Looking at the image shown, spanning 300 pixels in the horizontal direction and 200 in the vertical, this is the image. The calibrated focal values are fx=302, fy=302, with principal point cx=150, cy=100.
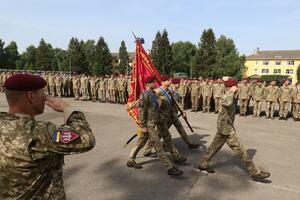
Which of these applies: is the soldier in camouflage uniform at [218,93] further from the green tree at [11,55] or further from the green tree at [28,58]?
the green tree at [11,55]

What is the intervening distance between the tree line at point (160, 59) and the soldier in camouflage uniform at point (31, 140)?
61.5m

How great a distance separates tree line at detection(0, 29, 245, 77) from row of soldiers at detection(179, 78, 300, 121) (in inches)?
1871

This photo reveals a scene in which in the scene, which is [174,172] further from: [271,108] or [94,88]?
[94,88]

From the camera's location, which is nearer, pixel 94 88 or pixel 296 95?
pixel 296 95

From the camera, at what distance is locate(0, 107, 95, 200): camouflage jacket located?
1.92 meters

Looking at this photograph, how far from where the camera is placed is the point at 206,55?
Answer: 206 ft

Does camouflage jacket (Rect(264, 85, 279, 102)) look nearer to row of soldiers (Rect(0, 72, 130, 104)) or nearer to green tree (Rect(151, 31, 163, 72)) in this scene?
row of soldiers (Rect(0, 72, 130, 104))

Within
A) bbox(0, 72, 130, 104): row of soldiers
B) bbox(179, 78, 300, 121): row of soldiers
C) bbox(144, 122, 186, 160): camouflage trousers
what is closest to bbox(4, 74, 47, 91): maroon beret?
bbox(144, 122, 186, 160): camouflage trousers

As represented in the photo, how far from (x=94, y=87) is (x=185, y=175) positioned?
1361 centimetres

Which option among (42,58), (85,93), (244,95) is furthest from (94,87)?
(42,58)

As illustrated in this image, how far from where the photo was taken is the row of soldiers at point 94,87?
17.6m

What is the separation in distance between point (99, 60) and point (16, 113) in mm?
69158

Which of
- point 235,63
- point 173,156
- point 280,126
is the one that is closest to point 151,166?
point 173,156

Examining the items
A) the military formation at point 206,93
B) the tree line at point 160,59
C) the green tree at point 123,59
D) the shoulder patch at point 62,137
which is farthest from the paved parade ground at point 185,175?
the green tree at point 123,59
